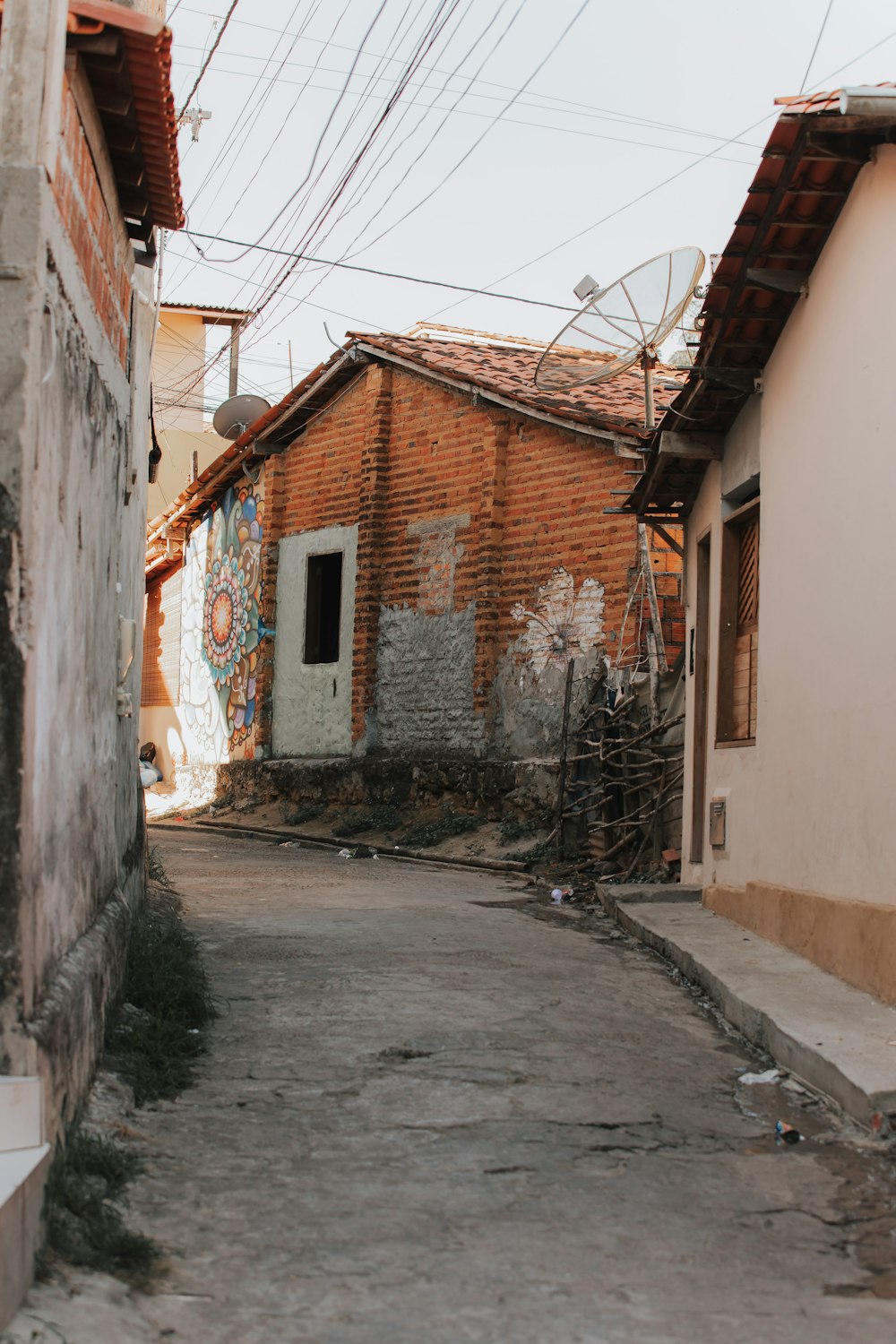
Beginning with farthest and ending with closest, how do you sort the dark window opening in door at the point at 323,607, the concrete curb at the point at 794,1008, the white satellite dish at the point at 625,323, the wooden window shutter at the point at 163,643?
the wooden window shutter at the point at 163,643, the dark window opening in door at the point at 323,607, the white satellite dish at the point at 625,323, the concrete curb at the point at 794,1008

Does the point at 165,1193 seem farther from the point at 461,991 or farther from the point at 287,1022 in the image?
the point at 461,991

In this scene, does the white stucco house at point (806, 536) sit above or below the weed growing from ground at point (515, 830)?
above

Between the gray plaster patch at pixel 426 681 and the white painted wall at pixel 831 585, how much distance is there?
5744mm

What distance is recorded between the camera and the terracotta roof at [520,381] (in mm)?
13305

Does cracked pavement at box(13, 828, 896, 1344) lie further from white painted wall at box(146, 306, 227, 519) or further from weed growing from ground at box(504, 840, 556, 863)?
white painted wall at box(146, 306, 227, 519)

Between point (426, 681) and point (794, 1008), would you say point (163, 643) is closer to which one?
point (426, 681)

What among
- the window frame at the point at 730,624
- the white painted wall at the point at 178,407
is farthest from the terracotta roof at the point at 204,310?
the window frame at the point at 730,624

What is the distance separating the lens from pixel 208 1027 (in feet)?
18.3

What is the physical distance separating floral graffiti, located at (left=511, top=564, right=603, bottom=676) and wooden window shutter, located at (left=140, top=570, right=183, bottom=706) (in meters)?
8.90

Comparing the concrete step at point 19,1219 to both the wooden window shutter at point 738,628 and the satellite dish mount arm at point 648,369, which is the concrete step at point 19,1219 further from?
the satellite dish mount arm at point 648,369

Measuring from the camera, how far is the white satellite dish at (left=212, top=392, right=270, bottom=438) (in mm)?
22234

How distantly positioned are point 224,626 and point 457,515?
5350 millimetres

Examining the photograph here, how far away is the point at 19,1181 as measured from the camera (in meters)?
3.05

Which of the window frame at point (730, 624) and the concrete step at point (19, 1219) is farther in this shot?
the window frame at point (730, 624)
